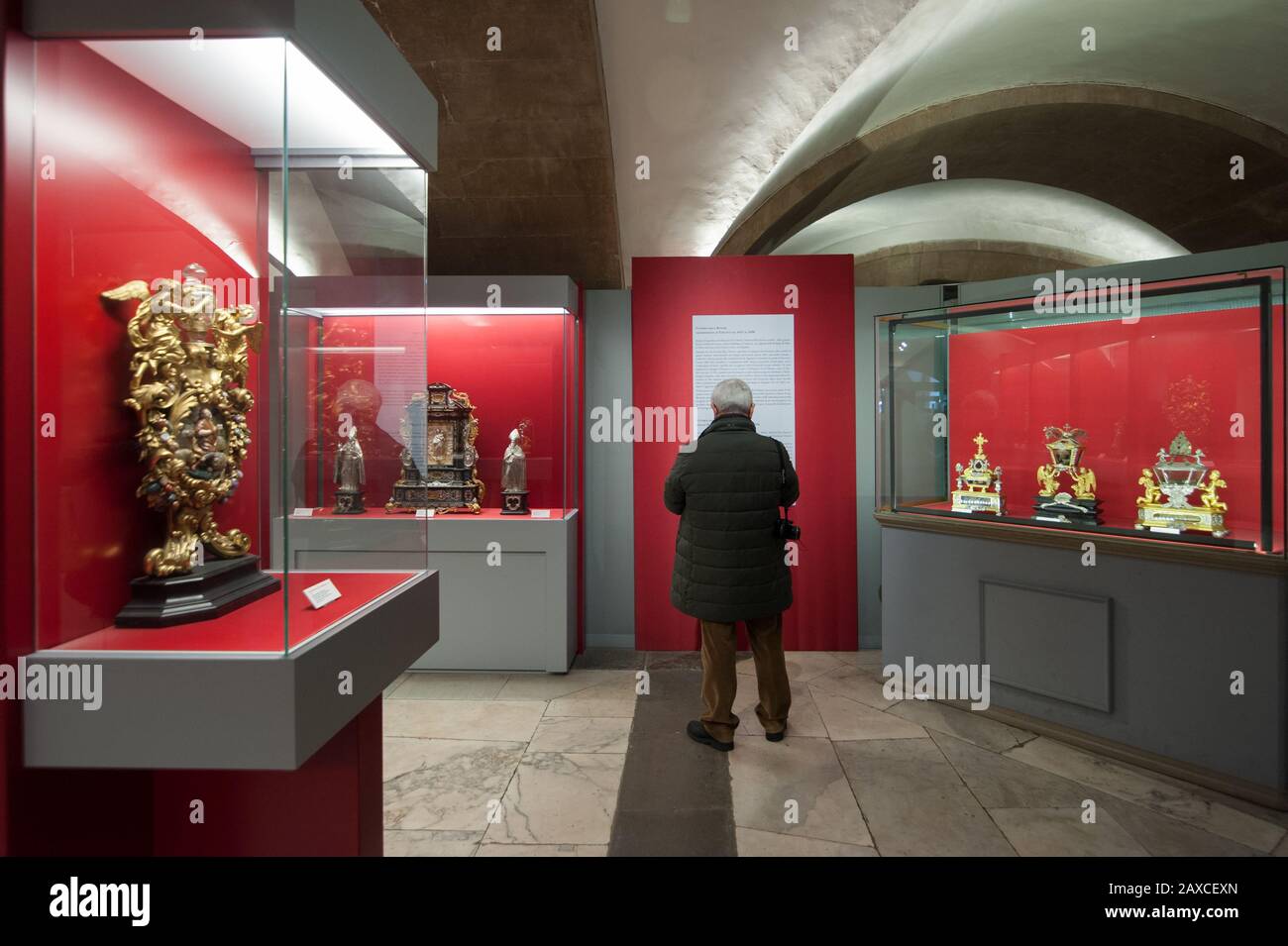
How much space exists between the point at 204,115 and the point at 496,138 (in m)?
3.34

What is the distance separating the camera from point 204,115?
5.16 feet

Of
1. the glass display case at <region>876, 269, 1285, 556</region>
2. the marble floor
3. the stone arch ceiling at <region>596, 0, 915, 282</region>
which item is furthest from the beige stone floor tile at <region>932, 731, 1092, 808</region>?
the stone arch ceiling at <region>596, 0, 915, 282</region>

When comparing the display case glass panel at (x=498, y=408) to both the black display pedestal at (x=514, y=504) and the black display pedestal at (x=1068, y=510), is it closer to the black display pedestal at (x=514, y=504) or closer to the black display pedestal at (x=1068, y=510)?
the black display pedestal at (x=514, y=504)

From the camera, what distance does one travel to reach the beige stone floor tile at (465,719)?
3549 millimetres

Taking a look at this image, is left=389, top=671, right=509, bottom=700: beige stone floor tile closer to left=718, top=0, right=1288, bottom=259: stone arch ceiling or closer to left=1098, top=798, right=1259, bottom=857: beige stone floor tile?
left=1098, top=798, right=1259, bottom=857: beige stone floor tile

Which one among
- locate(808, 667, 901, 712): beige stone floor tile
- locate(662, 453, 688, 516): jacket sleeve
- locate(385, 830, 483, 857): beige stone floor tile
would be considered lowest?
locate(385, 830, 483, 857): beige stone floor tile

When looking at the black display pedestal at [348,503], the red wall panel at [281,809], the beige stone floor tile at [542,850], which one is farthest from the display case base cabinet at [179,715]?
the beige stone floor tile at [542,850]

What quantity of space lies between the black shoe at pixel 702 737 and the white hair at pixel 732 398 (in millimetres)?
1788

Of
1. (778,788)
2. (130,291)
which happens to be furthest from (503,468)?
(130,291)

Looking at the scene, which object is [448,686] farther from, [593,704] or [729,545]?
[729,545]

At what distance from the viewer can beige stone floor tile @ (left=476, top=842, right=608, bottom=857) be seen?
245cm

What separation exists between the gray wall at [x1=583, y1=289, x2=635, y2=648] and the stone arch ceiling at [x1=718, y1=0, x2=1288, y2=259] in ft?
7.77

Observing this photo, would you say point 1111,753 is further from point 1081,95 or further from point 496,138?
point 1081,95

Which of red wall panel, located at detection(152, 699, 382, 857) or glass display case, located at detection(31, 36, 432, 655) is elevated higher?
glass display case, located at detection(31, 36, 432, 655)
